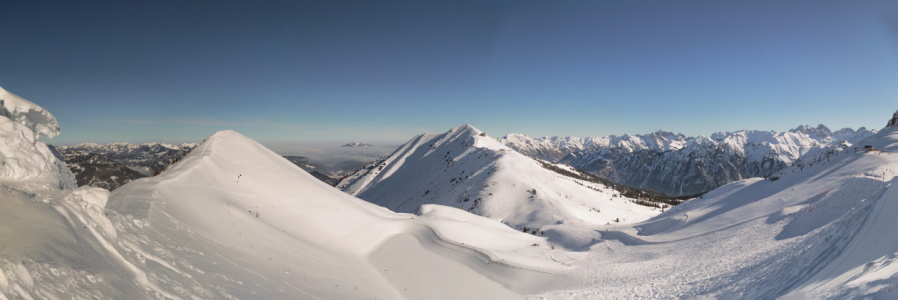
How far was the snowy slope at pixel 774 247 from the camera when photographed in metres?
9.11

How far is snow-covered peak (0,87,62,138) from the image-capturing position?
6.77 m

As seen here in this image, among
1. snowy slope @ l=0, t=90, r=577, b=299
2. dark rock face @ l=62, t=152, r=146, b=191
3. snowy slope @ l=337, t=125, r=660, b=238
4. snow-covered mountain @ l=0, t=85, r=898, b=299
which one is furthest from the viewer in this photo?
dark rock face @ l=62, t=152, r=146, b=191

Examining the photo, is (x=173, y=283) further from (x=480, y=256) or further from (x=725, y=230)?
(x=725, y=230)

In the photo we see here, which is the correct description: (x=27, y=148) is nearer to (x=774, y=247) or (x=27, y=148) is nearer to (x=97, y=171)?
(x=774, y=247)

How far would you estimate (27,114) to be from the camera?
22.9 ft

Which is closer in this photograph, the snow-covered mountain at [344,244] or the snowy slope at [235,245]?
the snowy slope at [235,245]

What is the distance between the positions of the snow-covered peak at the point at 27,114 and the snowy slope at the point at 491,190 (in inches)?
1325

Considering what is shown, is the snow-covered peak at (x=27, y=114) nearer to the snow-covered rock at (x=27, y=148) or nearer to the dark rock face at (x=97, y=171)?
the snow-covered rock at (x=27, y=148)

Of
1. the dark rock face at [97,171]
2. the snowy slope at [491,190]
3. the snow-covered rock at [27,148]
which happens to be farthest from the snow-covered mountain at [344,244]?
the dark rock face at [97,171]

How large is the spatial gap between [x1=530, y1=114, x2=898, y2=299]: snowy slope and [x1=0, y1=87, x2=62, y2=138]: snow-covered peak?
1880 cm

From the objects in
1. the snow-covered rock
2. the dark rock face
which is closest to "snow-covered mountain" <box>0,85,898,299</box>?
the snow-covered rock

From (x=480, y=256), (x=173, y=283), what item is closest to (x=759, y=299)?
(x=480, y=256)

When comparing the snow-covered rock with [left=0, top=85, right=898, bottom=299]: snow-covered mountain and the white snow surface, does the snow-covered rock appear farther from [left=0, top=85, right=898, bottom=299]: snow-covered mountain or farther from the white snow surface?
the white snow surface

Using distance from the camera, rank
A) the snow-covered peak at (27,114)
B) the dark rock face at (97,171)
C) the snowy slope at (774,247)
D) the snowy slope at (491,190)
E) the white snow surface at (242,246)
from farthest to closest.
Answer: the dark rock face at (97,171)
the snowy slope at (491,190)
the snowy slope at (774,247)
the snow-covered peak at (27,114)
the white snow surface at (242,246)
